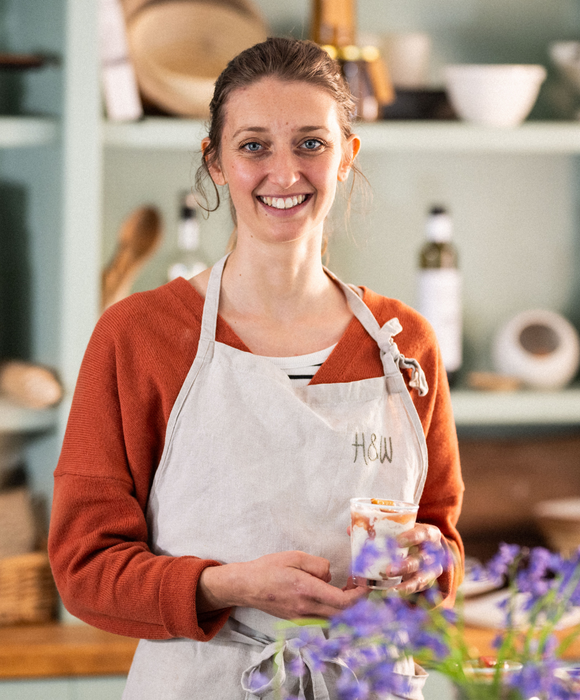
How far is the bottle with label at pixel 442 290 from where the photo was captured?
1790 mm

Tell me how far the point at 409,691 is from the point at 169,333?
1.76 feet

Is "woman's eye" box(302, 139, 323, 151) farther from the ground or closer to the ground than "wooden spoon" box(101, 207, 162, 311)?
farther from the ground

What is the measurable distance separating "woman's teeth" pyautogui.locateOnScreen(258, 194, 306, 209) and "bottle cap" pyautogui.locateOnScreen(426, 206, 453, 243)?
2.79 ft

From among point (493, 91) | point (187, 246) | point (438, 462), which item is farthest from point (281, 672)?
point (493, 91)

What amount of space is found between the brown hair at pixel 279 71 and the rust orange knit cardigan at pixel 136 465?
9.6 inches

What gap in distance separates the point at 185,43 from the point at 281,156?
2.96 feet

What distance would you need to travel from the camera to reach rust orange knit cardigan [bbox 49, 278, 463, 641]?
3.00 ft

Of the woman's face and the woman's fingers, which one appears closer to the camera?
the woman's fingers

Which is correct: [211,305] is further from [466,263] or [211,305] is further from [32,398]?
[466,263]

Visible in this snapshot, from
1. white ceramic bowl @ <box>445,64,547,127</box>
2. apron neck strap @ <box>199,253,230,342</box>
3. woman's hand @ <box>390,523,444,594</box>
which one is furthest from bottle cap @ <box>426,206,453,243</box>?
woman's hand @ <box>390,523,444,594</box>

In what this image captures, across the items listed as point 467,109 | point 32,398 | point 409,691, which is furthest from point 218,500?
point 467,109

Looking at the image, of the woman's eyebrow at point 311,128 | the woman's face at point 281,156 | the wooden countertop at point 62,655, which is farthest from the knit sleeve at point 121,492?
the wooden countertop at point 62,655

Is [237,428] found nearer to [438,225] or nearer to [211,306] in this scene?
[211,306]

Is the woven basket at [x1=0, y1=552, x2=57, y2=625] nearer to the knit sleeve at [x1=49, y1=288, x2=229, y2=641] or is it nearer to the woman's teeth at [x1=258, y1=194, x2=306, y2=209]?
the knit sleeve at [x1=49, y1=288, x2=229, y2=641]
